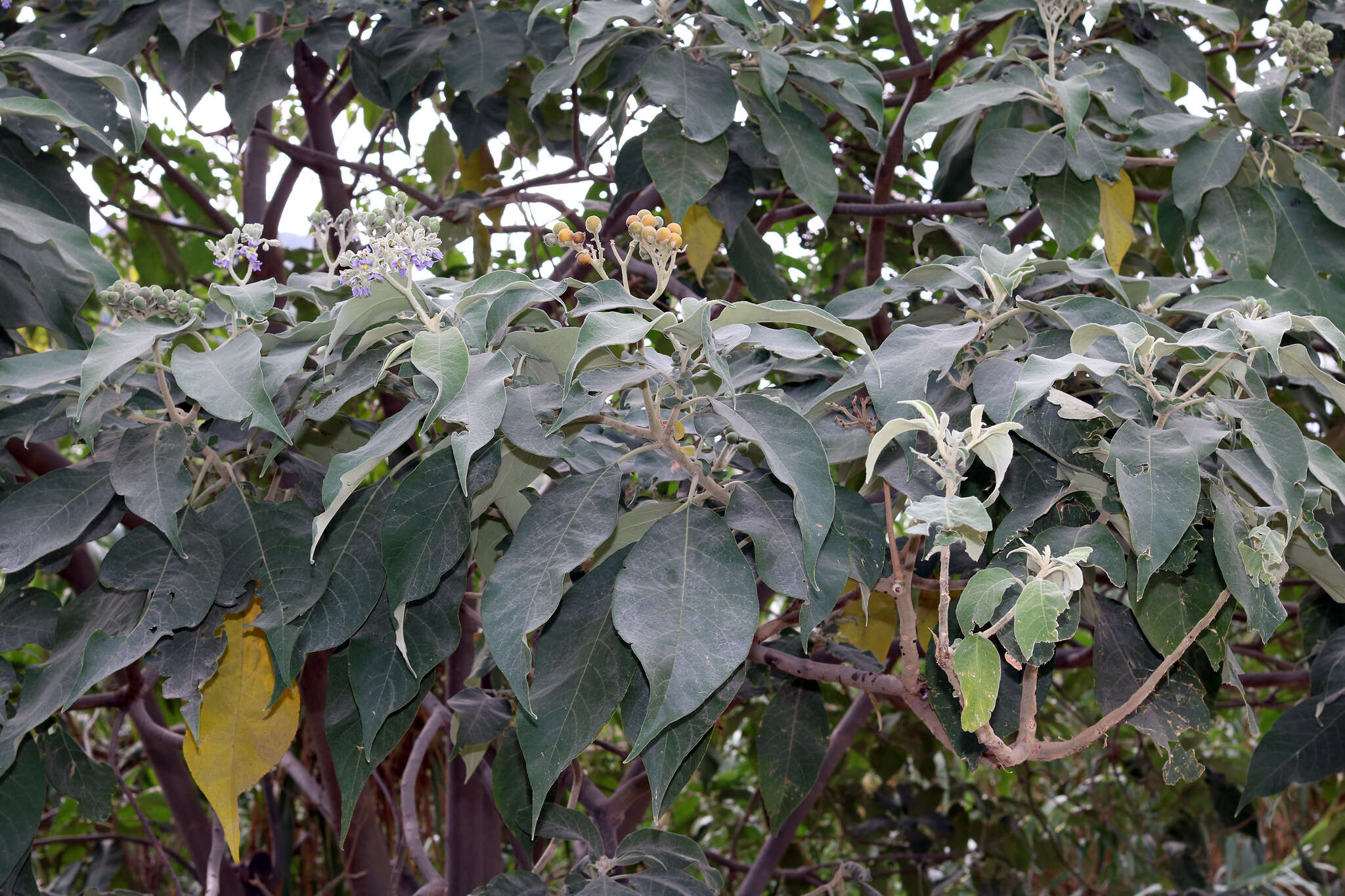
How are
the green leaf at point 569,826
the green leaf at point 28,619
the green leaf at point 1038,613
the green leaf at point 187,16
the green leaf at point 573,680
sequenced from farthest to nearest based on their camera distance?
1. the green leaf at point 187,16
2. the green leaf at point 569,826
3. the green leaf at point 28,619
4. the green leaf at point 573,680
5. the green leaf at point 1038,613

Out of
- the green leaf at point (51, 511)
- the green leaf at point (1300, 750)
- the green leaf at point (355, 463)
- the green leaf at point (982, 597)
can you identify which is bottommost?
the green leaf at point (1300, 750)

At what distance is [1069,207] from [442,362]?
3.14ft

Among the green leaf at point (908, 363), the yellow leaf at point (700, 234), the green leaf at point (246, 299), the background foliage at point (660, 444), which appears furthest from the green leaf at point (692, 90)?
the green leaf at point (246, 299)

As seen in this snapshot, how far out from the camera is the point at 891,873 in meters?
2.63

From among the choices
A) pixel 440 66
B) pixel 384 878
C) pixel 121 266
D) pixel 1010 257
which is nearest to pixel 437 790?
pixel 384 878

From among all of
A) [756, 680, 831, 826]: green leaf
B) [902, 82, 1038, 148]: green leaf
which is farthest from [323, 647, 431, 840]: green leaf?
[902, 82, 1038, 148]: green leaf

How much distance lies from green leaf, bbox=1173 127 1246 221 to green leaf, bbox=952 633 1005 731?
0.89 m

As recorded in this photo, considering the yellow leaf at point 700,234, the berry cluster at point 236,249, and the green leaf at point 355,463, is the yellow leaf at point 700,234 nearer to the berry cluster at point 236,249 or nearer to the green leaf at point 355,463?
the berry cluster at point 236,249

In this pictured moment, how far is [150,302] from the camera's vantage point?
1.00 m

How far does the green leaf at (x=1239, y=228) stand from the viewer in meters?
1.38

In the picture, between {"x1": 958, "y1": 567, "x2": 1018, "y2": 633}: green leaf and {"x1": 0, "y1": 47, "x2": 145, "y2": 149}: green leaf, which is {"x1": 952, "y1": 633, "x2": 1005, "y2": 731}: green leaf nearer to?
{"x1": 958, "y1": 567, "x2": 1018, "y2": 633}: green leaf

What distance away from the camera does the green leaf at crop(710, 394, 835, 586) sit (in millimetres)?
800

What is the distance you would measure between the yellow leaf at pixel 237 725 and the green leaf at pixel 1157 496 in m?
0.80

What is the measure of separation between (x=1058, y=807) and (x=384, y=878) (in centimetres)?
230
